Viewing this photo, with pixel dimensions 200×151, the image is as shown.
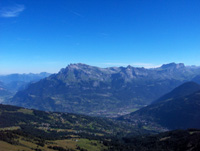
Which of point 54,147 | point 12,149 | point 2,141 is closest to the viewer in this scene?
point 12,149

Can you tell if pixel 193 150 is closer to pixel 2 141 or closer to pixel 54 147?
pixel 54 147

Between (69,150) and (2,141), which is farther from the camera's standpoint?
(69,150)

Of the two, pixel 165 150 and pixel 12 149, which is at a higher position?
pixel 12 149

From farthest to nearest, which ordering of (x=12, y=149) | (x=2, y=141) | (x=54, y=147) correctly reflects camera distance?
1. (x=54, y=147)
2. (x=2, y=141)
3. (x=12, y=149)

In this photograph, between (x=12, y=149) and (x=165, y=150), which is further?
(x=165, y=150)

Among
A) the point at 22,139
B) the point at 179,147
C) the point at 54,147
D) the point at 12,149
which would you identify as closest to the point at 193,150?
the point at 179,147

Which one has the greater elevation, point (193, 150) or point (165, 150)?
point (193, 150)

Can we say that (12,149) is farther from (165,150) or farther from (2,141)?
(165,150)

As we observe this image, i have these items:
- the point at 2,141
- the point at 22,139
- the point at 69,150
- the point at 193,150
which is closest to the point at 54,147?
the point at 69,150

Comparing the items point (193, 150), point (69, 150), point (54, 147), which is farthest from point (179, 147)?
point (54, 147)
